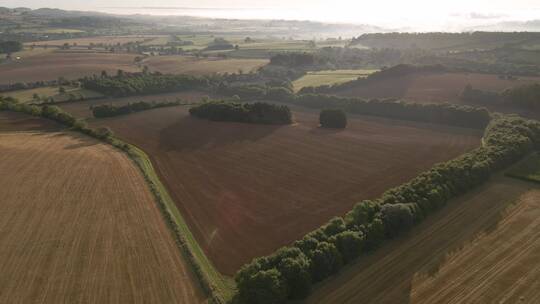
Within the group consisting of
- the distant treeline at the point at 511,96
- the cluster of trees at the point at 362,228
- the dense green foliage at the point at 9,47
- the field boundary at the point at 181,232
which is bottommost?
the field boundary at the point at 181,232

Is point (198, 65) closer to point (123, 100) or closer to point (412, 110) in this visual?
point (123, 100)

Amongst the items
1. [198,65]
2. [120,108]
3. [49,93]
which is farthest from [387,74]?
[49,93]

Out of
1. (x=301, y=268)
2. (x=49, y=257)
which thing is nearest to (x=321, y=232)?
(x=301, y=268)

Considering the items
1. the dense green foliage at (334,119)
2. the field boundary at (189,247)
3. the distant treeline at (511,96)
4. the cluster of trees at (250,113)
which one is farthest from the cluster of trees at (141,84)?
the distant treeline at (511,96)

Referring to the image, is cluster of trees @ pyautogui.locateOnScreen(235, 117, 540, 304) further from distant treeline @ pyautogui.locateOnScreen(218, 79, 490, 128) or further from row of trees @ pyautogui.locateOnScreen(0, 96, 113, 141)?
row of trees @ pyautogui.locateOnScreen(0, 96, 113, 141)

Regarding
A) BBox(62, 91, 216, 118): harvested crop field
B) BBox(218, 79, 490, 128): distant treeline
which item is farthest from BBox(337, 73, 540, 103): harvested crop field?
BBox(62, 91, 216, 118): harvested crop field

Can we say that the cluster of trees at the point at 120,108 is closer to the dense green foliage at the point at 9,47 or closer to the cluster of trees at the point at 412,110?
the cluster of trees at the point at 412,110

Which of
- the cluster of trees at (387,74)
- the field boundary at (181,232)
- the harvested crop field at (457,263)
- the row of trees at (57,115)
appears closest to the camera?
the harvested crop field at (457,263)
